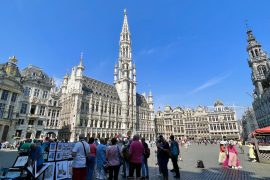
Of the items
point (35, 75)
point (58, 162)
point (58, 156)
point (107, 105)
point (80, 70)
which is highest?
point (80, 70)

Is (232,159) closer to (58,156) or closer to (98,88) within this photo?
(58,156)

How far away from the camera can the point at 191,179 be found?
858 cm

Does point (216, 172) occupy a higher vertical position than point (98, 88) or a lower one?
lower

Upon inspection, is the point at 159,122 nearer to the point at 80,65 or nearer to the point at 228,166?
the point at 80,65

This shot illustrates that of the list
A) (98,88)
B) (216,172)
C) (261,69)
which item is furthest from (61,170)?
(261,69)

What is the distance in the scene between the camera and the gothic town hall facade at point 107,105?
50778mm

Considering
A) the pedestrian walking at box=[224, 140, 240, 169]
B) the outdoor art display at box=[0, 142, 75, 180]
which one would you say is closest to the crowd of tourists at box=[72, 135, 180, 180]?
the outdoor art display at box=[0, 142, 75, 180]

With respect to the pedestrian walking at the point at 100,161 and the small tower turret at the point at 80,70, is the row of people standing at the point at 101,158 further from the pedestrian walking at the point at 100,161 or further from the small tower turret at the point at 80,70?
the small tower turret at the point at 80,70

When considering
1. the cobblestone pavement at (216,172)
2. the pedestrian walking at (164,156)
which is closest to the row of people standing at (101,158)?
the pedestrian walking at (164,156)

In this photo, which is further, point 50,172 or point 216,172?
point 216,172

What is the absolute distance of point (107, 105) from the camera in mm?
61719

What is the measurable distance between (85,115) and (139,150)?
157 ft

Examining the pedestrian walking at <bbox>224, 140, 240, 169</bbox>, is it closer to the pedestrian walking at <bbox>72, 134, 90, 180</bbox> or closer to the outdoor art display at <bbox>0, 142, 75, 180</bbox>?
the pedestrian walking at <bbox>72, 134, 90, 180</bbox>

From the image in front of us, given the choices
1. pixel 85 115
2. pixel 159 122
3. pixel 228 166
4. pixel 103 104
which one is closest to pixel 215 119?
pixel 159 122
